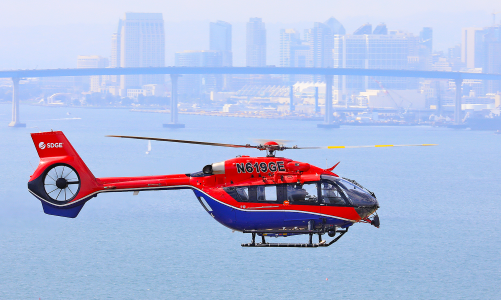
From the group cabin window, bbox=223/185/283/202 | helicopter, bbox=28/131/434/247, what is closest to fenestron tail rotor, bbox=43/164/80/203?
helicopter, bbox=28/131/434/247

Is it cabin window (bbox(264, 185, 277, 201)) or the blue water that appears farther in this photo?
the blue water

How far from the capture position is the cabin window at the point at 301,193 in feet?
75.9

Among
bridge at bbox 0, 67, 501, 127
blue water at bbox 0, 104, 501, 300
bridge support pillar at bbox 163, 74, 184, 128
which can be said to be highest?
bridge at bbox 0, 67, 501, 127

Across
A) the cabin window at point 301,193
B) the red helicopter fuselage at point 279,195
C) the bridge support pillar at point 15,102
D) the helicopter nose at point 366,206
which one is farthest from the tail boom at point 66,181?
the bridge support pillar at point 15,102

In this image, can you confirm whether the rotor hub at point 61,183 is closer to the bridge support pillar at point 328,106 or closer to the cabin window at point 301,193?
the cabin window at point 301,193

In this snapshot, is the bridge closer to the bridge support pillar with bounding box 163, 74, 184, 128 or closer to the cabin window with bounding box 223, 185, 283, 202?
the bridge support pillar with bounding box 163, 74, 184, 128

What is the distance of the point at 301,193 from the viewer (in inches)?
913

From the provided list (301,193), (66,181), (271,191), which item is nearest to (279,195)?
(271,191)

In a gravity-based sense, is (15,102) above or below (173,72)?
below

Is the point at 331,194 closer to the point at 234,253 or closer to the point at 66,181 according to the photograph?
the point at 66,181

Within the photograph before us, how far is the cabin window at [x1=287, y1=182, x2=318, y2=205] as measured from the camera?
2314 centimetres

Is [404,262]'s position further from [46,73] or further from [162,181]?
[46,73]

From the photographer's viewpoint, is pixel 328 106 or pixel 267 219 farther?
pixel 328 106

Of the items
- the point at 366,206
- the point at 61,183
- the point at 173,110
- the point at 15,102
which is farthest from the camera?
the point at 173,110
